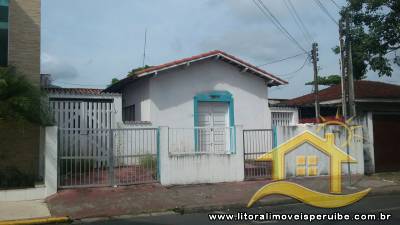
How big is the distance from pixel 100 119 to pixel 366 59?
1090cm

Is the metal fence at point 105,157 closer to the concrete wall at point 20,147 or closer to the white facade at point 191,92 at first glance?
the concrete wall at point 20,147

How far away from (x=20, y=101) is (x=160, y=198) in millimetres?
4366

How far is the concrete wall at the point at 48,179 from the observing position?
1141 cm

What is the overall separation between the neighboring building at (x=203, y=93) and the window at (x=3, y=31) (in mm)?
4595

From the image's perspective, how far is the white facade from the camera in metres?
16.8

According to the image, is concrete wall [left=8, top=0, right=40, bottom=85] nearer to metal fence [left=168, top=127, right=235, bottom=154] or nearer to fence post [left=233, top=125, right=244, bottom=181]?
metal fence [left=168, top=127, right=235, bottom=154]

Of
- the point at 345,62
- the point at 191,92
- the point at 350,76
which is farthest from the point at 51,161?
the point at 345,62

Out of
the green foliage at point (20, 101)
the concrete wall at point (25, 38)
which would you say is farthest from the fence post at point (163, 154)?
the concrete wall at point (25, 38)

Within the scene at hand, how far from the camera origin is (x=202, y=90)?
17.4 m

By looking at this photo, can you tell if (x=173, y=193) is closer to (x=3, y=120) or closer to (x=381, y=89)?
(x=3, y=120)

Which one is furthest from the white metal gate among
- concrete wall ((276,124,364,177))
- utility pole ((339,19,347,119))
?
utility pole ((339,19,347,119))

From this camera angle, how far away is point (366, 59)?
18.1 m

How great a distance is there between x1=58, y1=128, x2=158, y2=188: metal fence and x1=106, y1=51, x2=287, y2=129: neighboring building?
313 cm

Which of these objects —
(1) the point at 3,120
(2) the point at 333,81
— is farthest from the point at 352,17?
(2) the point at 333,81
